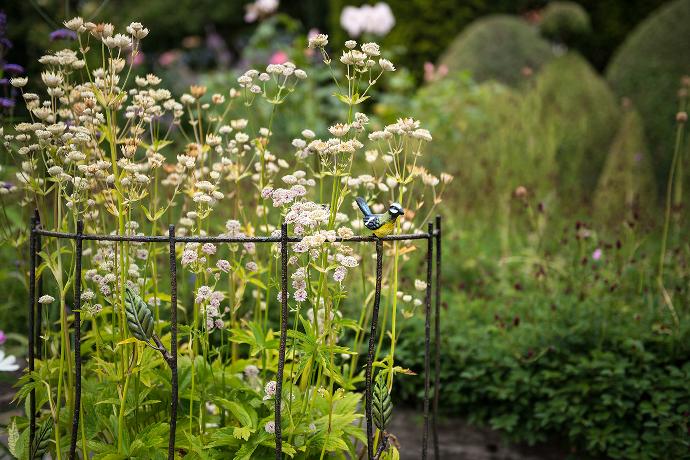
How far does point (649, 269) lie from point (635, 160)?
1.94m

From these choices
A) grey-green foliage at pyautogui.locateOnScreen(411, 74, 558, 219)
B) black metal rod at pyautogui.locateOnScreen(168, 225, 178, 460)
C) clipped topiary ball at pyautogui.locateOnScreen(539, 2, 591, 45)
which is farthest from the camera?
clipped topiary ball at pyautogui.locateOnScreen(539, 2, 591, 45)

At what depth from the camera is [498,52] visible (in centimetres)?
727

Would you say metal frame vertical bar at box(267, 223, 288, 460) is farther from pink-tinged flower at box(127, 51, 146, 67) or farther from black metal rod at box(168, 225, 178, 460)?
pink-tinged flower at box(127, 51, 146, 67)

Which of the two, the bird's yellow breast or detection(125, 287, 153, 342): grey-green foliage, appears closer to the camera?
detection(125, 287, 153, 342): grey-green foliage

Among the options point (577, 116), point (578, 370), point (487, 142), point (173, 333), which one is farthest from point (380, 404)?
point (577, 116)

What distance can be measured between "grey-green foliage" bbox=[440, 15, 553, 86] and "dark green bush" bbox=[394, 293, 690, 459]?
15.1ft

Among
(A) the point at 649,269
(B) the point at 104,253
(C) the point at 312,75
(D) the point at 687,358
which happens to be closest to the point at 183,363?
(B) the point at 104,253

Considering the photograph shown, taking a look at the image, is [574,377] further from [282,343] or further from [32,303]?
[32,303]

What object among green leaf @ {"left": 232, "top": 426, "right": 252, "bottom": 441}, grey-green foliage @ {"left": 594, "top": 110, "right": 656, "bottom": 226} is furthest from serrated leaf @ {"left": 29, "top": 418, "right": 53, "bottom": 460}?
grey-green foliage @ {"left": 594, "top": 110, "right": 656, "bottom": 226}

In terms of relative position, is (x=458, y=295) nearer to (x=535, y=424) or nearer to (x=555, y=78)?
(x=535, y=424)

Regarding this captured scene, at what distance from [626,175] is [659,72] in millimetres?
1148

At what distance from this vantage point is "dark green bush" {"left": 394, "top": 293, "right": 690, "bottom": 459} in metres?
2.59

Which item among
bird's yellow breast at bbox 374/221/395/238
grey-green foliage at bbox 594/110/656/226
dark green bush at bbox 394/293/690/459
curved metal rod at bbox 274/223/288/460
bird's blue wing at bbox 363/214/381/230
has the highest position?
grey-green foliage at bbox 594/110/656/226

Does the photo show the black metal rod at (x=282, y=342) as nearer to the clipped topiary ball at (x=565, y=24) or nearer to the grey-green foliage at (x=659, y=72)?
the grey-green foliage at (x=659, y=72)
